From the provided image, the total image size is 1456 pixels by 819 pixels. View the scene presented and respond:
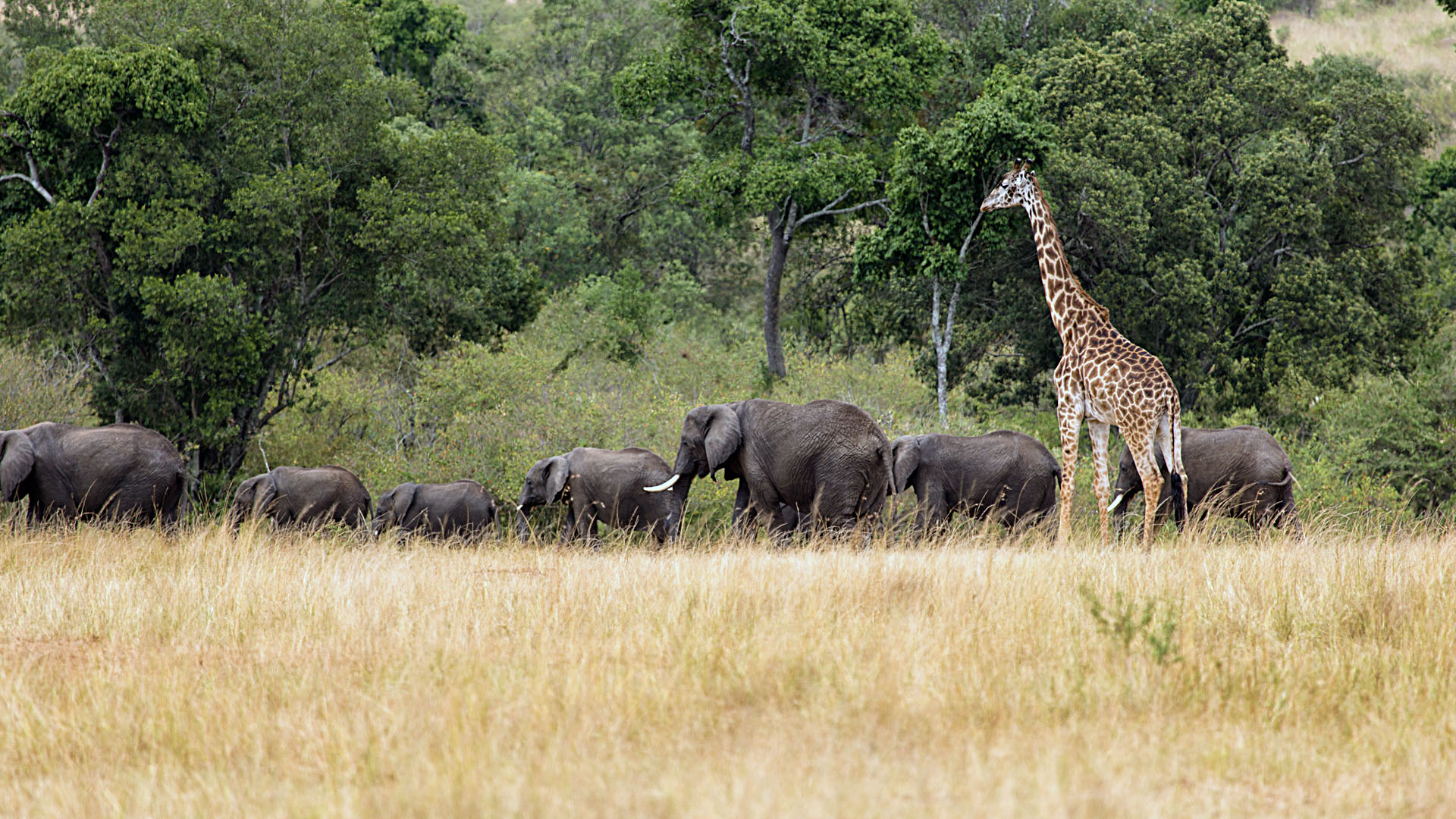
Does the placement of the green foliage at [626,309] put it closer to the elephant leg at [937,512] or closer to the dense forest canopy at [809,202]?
the dense forest canopy at [809,202]

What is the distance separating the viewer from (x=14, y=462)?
14.6 m

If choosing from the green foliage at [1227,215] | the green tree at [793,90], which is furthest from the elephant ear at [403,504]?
the green tree at [793,90]

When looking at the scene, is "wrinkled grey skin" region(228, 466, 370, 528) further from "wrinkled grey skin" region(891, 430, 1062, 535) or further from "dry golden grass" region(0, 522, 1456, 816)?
"dry golden grass" region(0, 522, 1456, 816)

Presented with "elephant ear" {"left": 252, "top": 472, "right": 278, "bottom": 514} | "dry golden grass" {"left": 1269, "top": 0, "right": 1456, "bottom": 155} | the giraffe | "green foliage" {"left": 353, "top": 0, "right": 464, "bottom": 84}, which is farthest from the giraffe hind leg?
"dry golden grass" {"left": 1269, "top": 0, "right": 1456, "bottom": 155}

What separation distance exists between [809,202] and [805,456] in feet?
47.9

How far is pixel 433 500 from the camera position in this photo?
17.9 metres

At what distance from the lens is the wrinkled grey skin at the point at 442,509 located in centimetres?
1772

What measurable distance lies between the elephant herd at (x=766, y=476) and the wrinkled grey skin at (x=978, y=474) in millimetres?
19

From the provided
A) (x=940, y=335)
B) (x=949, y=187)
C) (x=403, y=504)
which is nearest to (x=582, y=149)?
(x=940, y=335)

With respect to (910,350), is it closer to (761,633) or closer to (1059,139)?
(1059,139)

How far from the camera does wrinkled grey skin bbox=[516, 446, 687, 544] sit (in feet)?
53.2

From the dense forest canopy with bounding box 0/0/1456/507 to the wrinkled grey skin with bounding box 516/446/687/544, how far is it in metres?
4.80

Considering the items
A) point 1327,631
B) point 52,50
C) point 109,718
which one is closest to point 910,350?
point 52,50

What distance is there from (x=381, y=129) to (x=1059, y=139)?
1200 centimetres
